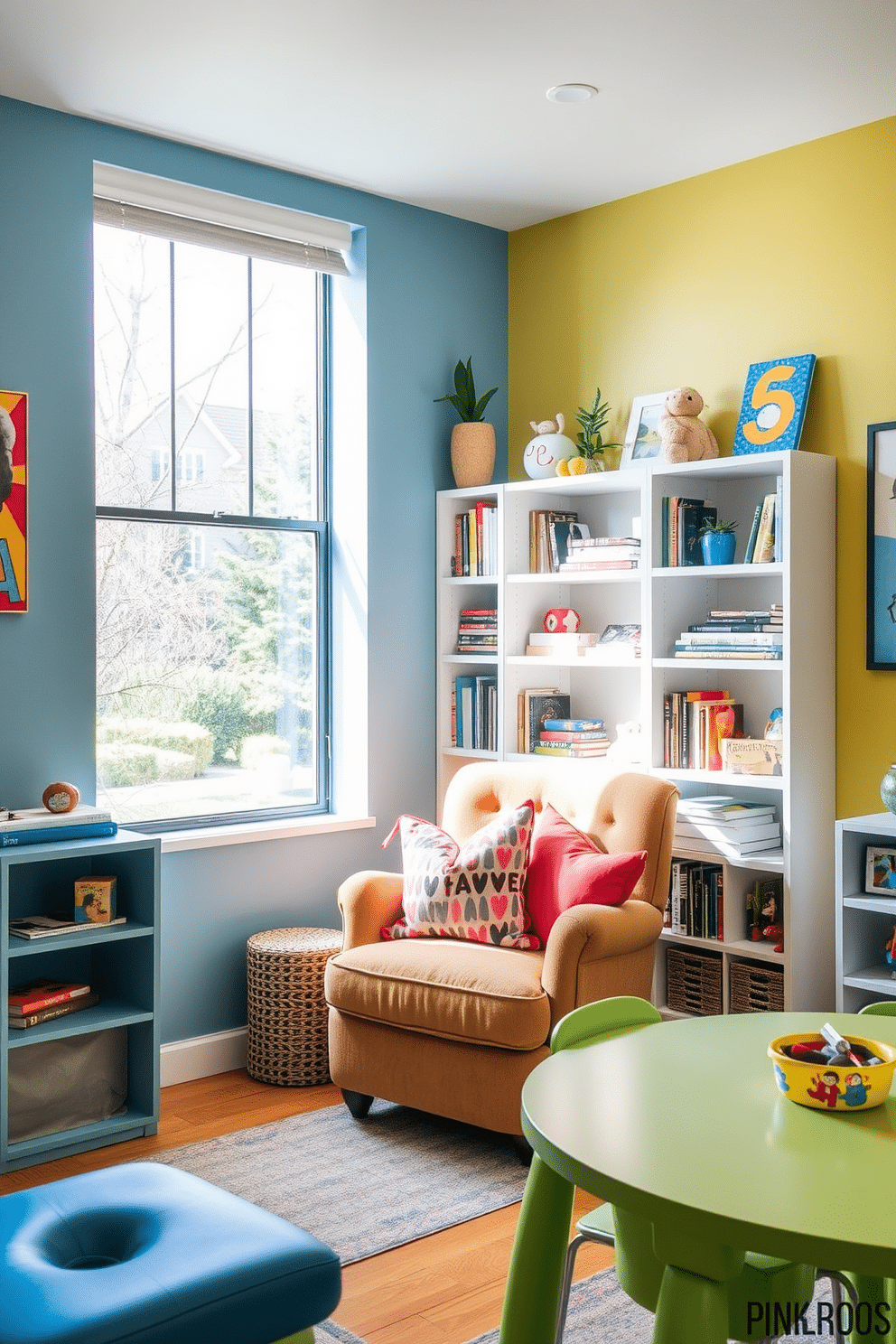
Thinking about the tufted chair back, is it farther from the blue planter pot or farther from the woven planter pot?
the woven planter pot

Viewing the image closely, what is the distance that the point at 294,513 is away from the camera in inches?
167

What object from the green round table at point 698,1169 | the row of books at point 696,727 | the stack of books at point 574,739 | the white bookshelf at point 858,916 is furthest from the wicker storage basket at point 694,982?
the green round table at point 698,1169

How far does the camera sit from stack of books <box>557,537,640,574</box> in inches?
152

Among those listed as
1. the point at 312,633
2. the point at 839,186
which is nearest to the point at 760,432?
the point at 839,186

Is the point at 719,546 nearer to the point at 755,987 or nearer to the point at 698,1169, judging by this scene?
the point at 755,987

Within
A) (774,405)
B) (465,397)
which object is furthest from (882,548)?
(465,397)

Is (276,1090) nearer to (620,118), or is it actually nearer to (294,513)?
(294,513)

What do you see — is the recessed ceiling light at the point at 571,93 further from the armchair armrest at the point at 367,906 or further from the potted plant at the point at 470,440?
the armchair armrest at the point at 367,906

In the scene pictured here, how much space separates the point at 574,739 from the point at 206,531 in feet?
4.47

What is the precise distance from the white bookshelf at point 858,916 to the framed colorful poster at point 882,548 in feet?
1.59

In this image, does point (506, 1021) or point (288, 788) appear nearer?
point (506, 1021)

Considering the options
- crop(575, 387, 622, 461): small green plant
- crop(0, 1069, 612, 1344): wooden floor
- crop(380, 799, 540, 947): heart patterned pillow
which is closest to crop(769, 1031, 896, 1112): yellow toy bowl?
crop(0, 1069, 612, 1344): wooden floor

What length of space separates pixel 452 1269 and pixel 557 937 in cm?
79

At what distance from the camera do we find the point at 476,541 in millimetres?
4336
